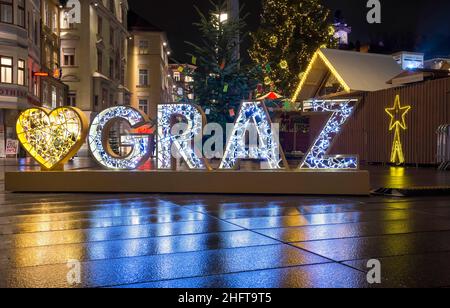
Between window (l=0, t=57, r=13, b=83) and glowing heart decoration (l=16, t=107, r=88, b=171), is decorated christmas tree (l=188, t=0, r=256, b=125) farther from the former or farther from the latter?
window (l=0, t=57, r=13, b=83)

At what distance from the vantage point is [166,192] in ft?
40.6

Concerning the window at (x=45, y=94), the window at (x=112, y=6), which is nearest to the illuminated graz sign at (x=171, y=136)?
the window at (x=45, y=94)

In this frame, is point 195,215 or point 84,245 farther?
point 195,215

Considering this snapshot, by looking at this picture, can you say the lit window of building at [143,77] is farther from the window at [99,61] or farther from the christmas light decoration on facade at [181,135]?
the christmas light decoration on facade at [181,135]

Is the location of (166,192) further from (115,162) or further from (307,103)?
(307,103)

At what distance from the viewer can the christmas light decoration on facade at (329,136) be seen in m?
11.9

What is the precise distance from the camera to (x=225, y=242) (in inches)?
256

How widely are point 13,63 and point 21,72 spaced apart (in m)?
1.12

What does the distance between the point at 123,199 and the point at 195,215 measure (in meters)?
3.00

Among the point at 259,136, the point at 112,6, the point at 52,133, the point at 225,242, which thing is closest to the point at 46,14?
the point at 112,6

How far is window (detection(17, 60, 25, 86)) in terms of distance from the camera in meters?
37.6

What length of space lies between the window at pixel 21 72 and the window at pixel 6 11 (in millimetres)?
2909
